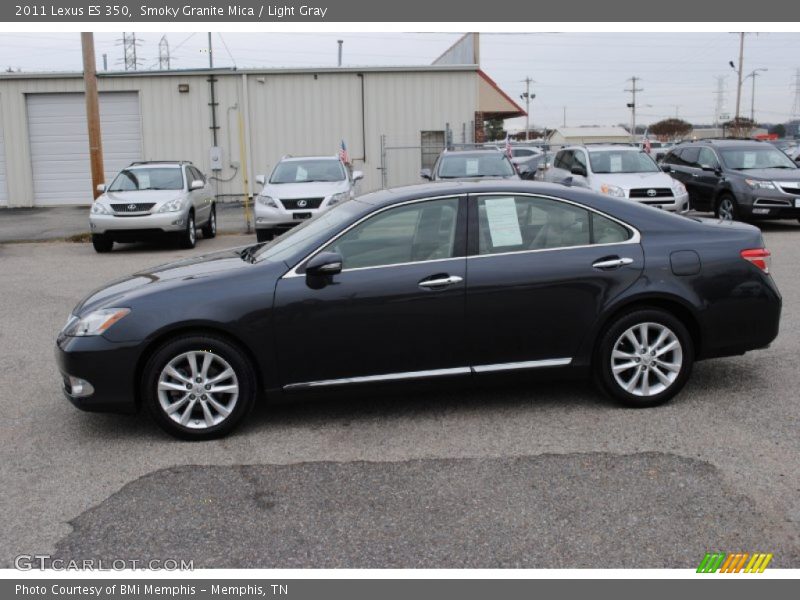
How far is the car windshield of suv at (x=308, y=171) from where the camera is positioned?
53.9ft

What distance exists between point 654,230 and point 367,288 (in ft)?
6.37

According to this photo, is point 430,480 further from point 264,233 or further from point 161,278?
point 264,233

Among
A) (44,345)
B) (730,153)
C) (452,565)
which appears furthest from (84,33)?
(452,565)

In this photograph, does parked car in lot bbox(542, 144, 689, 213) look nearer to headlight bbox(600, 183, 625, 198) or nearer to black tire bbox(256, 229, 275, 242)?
headlight bbox(600, 183, 625, 198)

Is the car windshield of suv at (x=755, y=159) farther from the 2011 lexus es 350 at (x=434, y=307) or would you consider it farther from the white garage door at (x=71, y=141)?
the white garage door at (x=71, y=141)

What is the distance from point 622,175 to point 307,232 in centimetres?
1193

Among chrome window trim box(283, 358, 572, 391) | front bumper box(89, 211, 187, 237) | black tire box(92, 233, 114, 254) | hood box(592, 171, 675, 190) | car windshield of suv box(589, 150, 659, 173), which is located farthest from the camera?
car windshield of suv box(589, 150, 659, 173)

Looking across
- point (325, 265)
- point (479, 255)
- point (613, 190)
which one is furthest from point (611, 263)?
point (613, 190)

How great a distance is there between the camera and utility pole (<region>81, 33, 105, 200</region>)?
17344 mm

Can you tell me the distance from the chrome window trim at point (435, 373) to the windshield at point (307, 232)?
2.63 ft

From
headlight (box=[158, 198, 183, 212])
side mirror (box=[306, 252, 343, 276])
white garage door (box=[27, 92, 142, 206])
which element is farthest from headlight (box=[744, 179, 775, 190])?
white garage door (box=[27, 92, 142, 206])

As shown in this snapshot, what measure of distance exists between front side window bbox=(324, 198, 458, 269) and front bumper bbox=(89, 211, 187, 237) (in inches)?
404

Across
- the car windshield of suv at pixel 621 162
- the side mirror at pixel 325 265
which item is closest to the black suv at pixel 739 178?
the car windshield of suv at pixel 621 162

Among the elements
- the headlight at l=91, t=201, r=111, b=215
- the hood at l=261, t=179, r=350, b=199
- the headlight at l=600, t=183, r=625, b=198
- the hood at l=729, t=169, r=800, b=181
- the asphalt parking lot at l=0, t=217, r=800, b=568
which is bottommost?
the asphalt parking lot at l=0, t=217, r=800, b=568
